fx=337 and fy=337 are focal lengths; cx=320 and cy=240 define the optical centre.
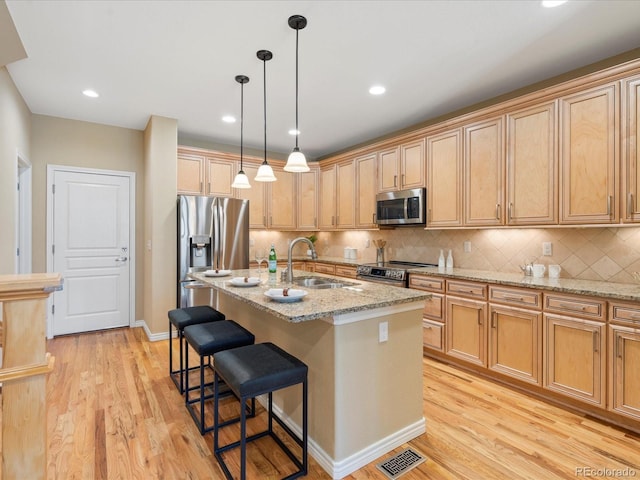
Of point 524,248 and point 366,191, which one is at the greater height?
point 366,191

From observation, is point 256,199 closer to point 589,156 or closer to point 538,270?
point 538,270

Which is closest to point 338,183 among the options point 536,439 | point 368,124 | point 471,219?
point 368,124

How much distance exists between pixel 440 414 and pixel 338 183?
140 inches

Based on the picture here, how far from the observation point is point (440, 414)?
2428 mm

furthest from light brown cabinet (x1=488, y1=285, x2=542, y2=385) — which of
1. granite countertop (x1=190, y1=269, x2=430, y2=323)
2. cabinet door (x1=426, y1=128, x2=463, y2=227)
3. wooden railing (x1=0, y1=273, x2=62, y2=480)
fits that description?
wooden railing (x1=0, y1=273, x2=62, y2=480)

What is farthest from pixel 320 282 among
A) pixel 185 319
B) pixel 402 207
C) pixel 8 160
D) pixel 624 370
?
pixel 8 160

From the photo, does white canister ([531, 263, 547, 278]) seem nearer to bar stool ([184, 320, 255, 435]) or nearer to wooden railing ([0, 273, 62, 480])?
bar stool ([184, 320, 255, 435])

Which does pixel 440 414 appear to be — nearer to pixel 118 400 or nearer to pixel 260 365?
pixel 260 365

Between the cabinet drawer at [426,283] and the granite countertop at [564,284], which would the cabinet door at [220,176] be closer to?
the cabinet drawer at [426,283]

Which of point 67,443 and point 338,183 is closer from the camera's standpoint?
point 67,443

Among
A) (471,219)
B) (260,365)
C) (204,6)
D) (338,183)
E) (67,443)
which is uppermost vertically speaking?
(204,6)

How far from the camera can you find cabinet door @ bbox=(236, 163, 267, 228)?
16.9 ft

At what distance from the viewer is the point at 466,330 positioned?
10.3ft

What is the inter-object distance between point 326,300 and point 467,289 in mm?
1776
